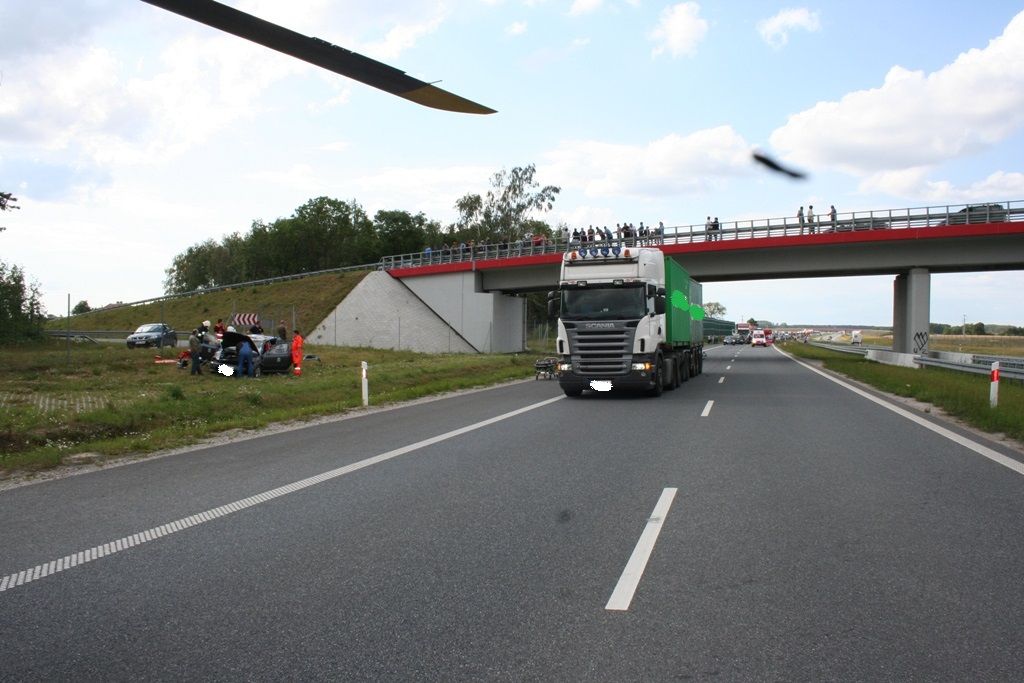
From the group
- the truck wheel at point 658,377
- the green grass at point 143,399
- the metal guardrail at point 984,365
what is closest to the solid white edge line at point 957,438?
the metal guardrail at point 984,365

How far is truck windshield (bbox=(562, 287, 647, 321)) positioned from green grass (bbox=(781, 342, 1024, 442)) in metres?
6.84

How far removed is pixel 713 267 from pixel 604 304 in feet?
82.6

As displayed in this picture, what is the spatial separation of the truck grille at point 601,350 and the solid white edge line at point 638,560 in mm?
10877

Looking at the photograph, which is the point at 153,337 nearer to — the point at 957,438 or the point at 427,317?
the point at 427,317

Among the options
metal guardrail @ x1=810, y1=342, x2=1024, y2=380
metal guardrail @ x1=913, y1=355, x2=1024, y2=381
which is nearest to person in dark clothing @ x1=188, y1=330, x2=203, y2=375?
metal guardrail @ x1=913, y1=355, x2=1024, y2=381

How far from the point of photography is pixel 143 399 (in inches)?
629

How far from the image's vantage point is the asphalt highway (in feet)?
12.2

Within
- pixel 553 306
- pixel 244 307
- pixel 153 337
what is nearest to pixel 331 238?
pixel 244 307

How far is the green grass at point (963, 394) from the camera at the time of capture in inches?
501

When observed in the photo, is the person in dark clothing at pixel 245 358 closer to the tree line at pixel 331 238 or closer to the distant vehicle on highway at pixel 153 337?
the distant vehicle on highway at pixel 153 337

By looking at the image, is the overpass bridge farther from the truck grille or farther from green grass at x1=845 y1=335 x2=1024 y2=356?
the truck grille

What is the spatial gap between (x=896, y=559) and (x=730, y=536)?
1.15m

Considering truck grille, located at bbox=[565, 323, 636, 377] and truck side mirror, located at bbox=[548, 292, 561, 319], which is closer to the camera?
truck grille, located at bbox=[565, 323, 636, 377]

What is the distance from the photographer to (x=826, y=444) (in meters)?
10.9
